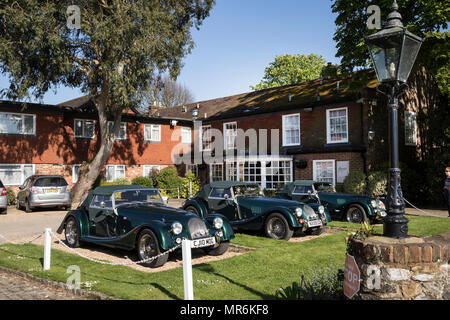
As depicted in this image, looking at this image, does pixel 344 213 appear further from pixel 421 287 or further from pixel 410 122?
pixel 410 122

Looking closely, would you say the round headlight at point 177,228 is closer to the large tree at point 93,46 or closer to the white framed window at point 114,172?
the large tree at point 93,46

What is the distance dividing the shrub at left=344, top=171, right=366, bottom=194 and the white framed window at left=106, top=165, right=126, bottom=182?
1476cm

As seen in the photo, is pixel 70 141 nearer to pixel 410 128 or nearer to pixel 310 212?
pixel 310 212

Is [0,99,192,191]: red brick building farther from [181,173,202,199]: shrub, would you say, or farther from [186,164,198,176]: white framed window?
[181,173,202,199]: shrub

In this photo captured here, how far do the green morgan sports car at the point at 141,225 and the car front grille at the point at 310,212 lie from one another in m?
2.70

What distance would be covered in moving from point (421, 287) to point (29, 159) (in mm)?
21951

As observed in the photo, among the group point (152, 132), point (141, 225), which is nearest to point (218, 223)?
point (141, 225)

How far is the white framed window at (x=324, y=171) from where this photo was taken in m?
20.7

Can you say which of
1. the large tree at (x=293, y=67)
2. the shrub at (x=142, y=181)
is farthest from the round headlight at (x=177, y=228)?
the large tree at (x=293, y=67)

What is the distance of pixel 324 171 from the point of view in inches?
830

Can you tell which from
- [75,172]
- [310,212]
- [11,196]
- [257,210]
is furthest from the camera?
[75,172]

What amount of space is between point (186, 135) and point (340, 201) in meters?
18.5

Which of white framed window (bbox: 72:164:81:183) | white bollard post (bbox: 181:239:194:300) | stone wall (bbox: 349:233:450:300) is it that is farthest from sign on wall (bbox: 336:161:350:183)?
white bollard post (bbox: 181:239:194:300)
